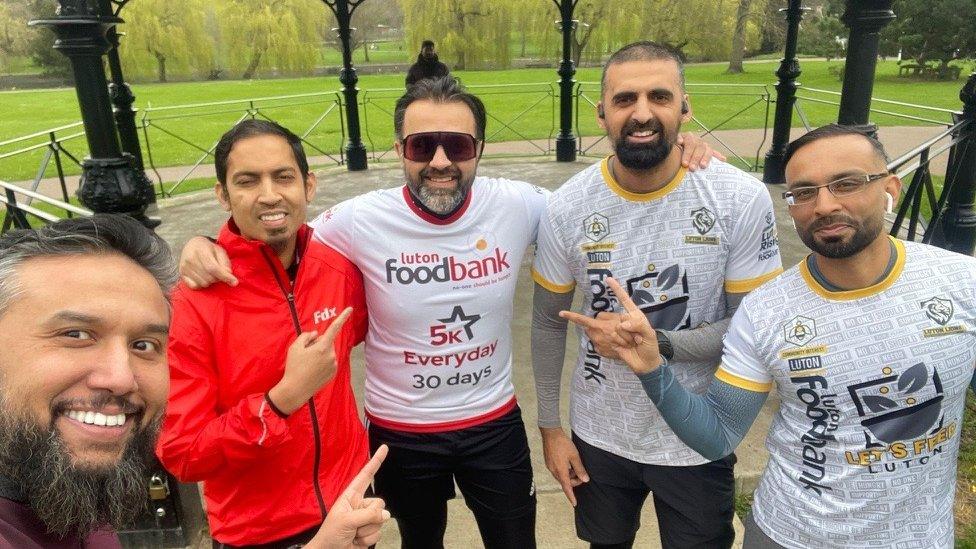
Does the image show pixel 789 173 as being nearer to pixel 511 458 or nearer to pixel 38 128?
pixel 511 458

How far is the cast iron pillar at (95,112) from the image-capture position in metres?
3.18

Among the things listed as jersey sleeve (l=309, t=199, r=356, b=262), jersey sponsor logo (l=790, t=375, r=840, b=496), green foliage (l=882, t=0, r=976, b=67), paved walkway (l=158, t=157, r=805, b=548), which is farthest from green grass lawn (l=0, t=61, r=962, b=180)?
jersey sponsor logo (l=790, t=375, r=840, b=496)

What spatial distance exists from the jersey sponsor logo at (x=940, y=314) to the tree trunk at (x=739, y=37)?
128 feet

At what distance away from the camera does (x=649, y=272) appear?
2250mm

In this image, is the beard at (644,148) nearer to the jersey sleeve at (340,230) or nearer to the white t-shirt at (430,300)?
the white t-shirt at (430,300)

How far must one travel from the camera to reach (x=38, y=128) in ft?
88.4

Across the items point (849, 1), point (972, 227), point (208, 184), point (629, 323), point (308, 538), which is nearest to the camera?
point (629, 323)

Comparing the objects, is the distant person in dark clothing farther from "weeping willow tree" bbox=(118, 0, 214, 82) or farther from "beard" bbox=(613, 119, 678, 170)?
"weeping willow tree" bbox=(118, 0, 214, 82)

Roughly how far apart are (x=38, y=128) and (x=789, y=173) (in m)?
32.7

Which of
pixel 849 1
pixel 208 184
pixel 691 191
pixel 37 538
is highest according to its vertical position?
pixel 849 1

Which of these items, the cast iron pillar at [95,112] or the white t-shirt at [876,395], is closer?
the white t-shirt at [876,395]

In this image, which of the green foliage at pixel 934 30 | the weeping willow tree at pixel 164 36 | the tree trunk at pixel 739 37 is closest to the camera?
the green foliage at pixel 934 30

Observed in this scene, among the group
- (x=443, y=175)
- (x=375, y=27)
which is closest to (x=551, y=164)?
(x=443, y=175)

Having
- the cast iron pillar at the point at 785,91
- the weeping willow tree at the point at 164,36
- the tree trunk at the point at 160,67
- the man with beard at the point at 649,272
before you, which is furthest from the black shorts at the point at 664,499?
the tree trunk at the point at 160,67
